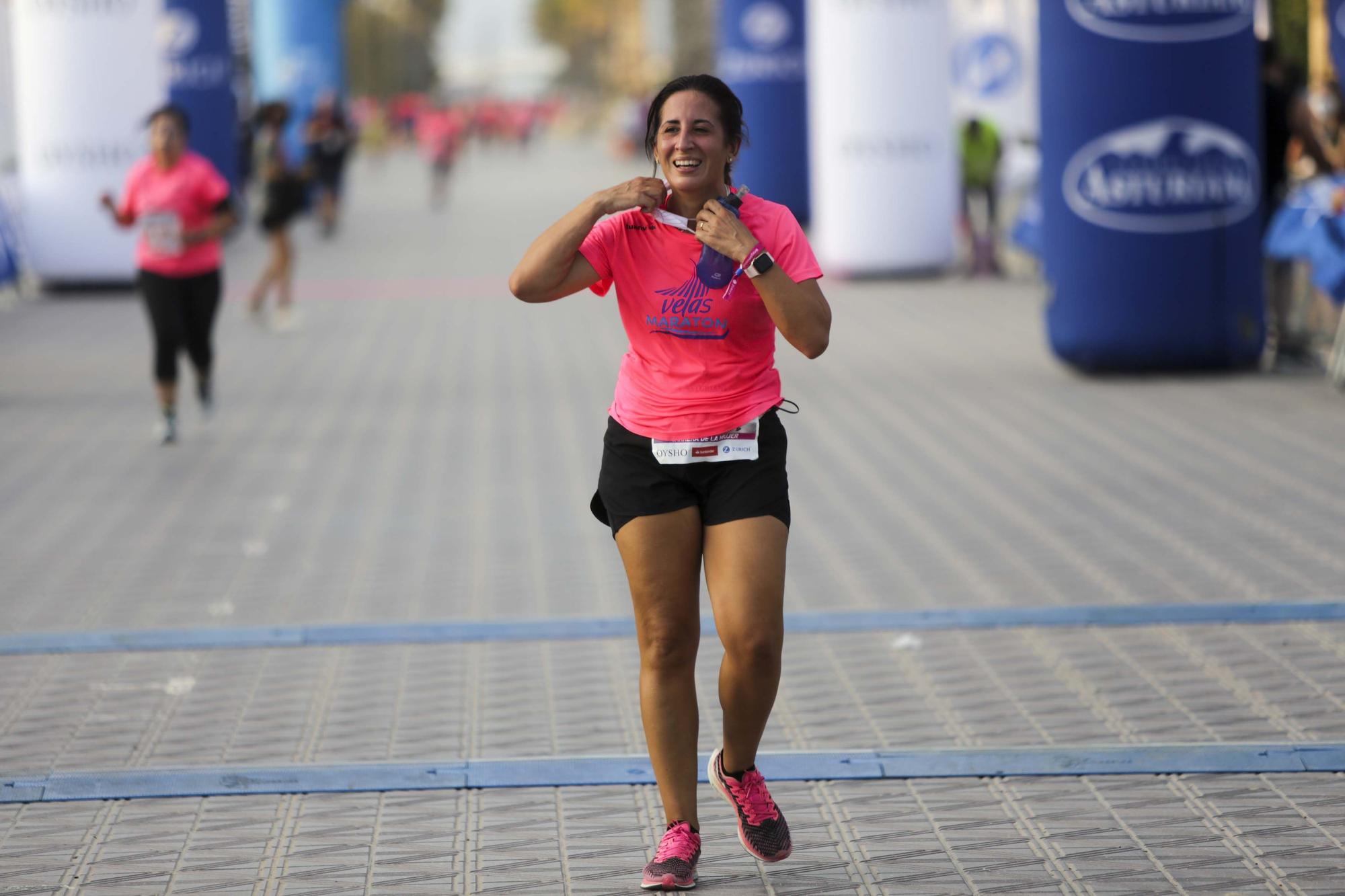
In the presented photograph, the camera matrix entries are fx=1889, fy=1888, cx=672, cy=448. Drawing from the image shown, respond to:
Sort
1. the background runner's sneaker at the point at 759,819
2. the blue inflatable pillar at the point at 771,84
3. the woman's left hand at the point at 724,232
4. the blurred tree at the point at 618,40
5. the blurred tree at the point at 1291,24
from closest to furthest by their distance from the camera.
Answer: the woman's left hand at the point at 724,232, the background runner's sneaker at the point at 759,819, the blurred tree at the point at 1291,24, the blue inflatable pillar at the point at 771,84, the blurred tree at the point at 618,40

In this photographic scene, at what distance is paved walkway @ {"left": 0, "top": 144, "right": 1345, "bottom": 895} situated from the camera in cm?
439

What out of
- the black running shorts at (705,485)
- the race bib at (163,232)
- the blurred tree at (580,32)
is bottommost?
the black running shorts at (705,485)

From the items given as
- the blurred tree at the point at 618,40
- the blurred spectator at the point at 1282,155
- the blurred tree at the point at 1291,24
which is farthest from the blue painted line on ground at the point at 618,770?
the blurred tree at the point at 618,40

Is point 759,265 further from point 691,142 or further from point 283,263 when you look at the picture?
point 283,263

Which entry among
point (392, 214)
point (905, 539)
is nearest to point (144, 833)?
point (905, 539)

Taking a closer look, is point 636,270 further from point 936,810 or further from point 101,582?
point 101,582

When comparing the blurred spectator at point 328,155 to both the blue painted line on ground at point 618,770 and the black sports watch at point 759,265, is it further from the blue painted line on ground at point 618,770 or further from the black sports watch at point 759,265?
the black sports watch at point 759,265

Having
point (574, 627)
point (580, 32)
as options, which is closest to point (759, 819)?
point (574, 627)

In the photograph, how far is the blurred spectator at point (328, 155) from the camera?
2641cm

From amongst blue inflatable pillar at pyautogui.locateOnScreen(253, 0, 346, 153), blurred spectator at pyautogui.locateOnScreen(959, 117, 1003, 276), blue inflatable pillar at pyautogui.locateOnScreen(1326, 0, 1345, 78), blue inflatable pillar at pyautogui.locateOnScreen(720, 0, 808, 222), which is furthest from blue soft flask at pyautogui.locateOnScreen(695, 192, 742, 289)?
blue inflatable pillar at pyautogui.locateOnScreen(253, 0, 346, 153)

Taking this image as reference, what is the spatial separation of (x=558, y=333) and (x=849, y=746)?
10484mm

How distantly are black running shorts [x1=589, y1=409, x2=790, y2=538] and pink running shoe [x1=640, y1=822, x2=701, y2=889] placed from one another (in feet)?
2.24

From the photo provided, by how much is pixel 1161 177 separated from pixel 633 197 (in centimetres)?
841

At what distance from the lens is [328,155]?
26453 mm
